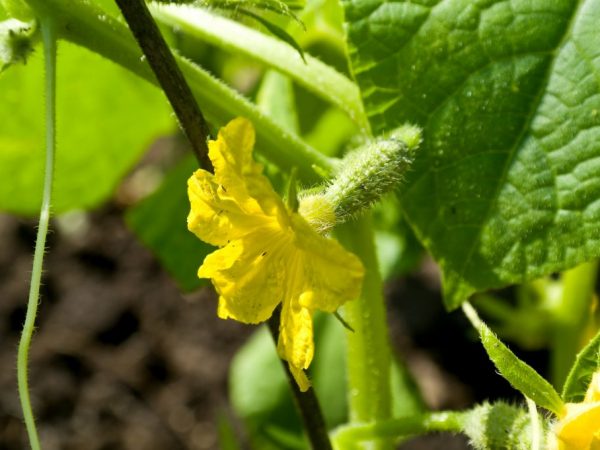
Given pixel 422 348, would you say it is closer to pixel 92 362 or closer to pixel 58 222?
pixel 92 362

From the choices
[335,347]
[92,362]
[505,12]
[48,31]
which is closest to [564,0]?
[505,12]

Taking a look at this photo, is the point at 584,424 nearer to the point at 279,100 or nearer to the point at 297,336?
the point at 297,336

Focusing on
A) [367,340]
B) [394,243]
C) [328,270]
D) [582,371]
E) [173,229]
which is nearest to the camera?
[328,270]

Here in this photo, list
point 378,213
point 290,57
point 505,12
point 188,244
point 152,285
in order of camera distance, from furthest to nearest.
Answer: point 152,285
point 378,213
point 188,244
point 290,57
point 505,12

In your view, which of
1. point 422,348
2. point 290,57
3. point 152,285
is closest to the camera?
point 290,57

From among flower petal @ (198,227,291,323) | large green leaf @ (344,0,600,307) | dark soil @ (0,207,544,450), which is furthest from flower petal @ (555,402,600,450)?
dark soil @ (0,207,544,450)

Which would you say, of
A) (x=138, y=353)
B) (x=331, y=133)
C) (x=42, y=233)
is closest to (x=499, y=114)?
(x=42, y=233)

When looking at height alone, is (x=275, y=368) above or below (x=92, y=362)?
below

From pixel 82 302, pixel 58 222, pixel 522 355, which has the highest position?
pixel 58 222
